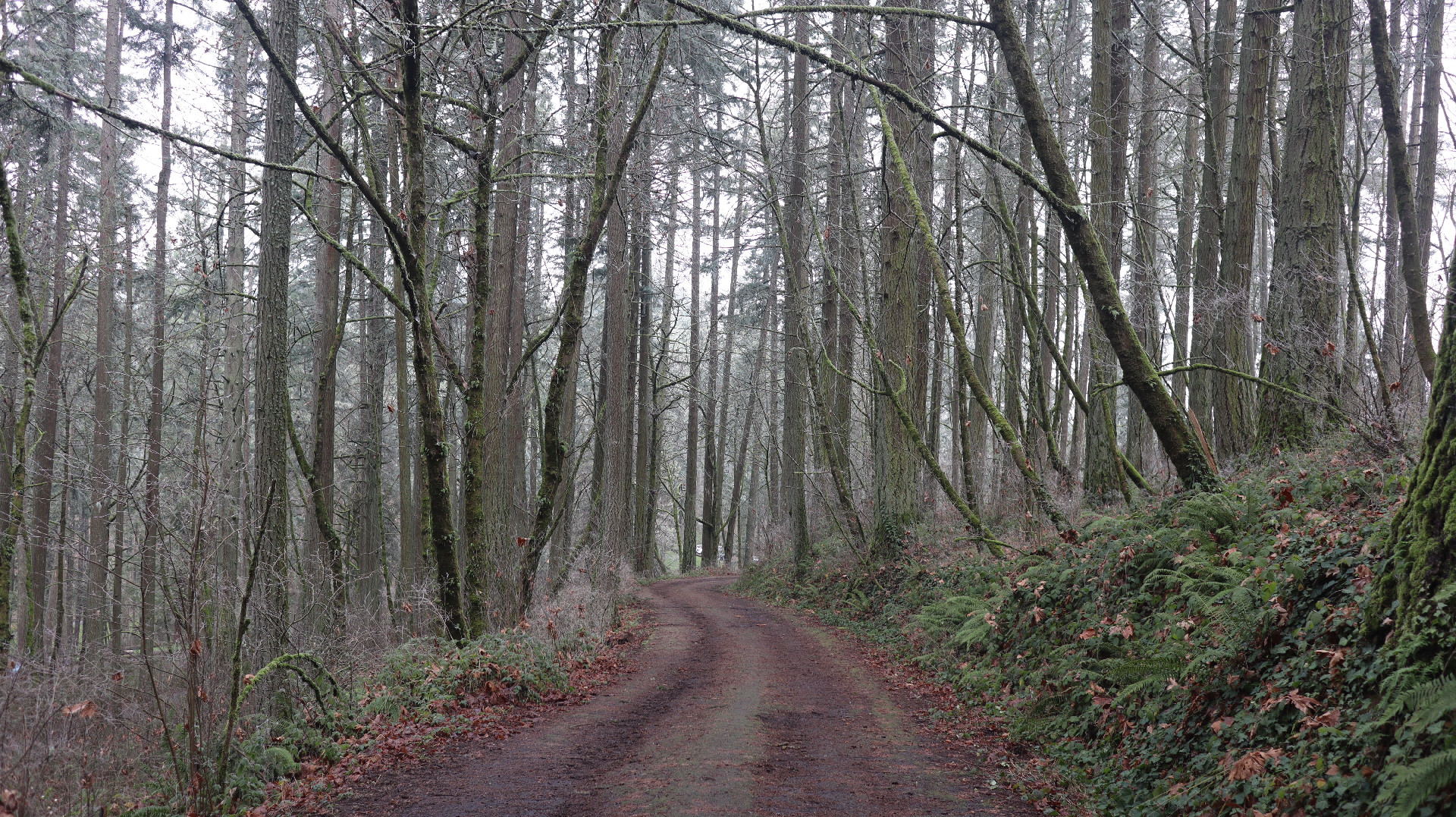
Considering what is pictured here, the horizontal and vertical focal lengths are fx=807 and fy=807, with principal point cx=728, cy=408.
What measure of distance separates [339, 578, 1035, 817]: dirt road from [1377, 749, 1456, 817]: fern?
2.03 metres

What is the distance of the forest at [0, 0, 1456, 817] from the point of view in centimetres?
452

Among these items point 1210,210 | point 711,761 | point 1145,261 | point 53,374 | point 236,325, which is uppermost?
point 1210,210

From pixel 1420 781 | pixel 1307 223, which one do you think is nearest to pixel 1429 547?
pixel 1420 781

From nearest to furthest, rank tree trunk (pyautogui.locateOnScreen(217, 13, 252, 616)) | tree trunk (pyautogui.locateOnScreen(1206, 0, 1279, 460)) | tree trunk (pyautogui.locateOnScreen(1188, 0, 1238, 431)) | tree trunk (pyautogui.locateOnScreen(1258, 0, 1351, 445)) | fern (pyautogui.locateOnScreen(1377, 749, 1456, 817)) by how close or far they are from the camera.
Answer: fern (pyautogui.locateOnScreen(1377, 749, 1456, 817)) → tree trunk (pyautogui.locateOnScreen(217, 13, 252, 616)) → tree trunk (pyautogui.locateOnScreen(1258, 0, 1351, 445)) → tree trunk (pyautogui.locateOnScreen(1206, 0, 1279, 460)) → tree trunk (pyautogui.locateOnScreen(1188, 0, 1238, 431))

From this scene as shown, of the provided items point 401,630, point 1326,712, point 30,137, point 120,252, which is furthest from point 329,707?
point 30,137

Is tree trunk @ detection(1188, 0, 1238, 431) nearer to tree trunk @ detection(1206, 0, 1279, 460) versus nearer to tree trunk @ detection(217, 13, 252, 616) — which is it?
tree trunk @ detection(1206, 0, 1279, 460)

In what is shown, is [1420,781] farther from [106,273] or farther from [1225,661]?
[106,273]

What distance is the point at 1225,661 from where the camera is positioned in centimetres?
463

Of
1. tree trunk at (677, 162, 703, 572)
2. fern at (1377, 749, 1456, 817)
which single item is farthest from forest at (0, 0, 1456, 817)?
tree trunk at (677, 162, 703, 572)

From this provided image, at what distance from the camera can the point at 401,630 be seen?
10.0 metres

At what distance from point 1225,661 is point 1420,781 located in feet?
6.33

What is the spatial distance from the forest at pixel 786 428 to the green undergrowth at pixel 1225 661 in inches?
1.2

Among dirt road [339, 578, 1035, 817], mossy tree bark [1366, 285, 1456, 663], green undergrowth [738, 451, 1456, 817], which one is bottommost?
dirt road [339, 578, 1035, 817]

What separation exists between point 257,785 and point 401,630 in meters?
5.36
